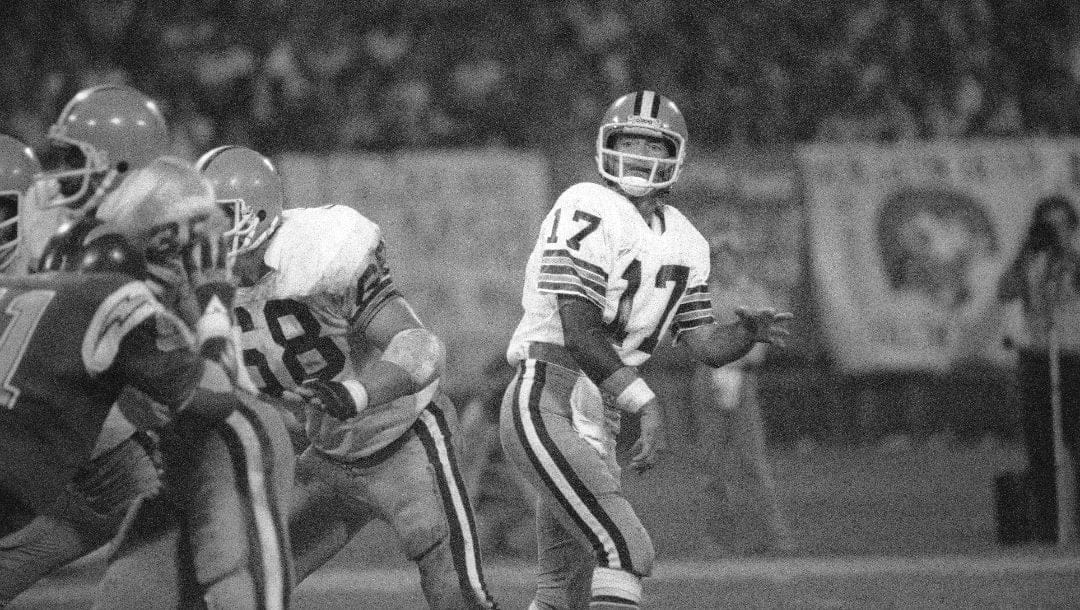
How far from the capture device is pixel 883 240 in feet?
36.2

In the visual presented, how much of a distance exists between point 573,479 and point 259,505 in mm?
885

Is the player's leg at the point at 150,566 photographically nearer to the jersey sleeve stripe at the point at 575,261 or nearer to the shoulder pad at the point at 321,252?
the shoulder pad at the point at 321,252

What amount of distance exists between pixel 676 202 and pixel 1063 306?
11.0 ft

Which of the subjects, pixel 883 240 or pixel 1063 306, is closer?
pixel 1063 306

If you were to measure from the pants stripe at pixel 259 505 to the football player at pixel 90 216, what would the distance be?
23 centimetres

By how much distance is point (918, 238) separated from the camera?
11047 millimetres

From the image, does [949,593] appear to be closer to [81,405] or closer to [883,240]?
[81,405]

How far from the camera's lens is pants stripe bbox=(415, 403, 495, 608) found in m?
4.32

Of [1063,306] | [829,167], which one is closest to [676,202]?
[829,167]

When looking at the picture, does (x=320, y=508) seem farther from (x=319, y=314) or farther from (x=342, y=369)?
(x=319, y=314)

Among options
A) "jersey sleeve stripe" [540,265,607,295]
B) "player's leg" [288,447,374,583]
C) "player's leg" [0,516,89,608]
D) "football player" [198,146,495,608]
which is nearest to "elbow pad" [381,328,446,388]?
"football player" [198,146,495,608]

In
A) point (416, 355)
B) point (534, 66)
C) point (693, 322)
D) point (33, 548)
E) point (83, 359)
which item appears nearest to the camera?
point (83, 359)

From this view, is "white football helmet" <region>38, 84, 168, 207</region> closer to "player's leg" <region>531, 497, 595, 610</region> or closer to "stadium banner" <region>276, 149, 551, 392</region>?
"player's leg" <region>531, 497, 595, 610</region>

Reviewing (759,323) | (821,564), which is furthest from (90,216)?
(821,564)
